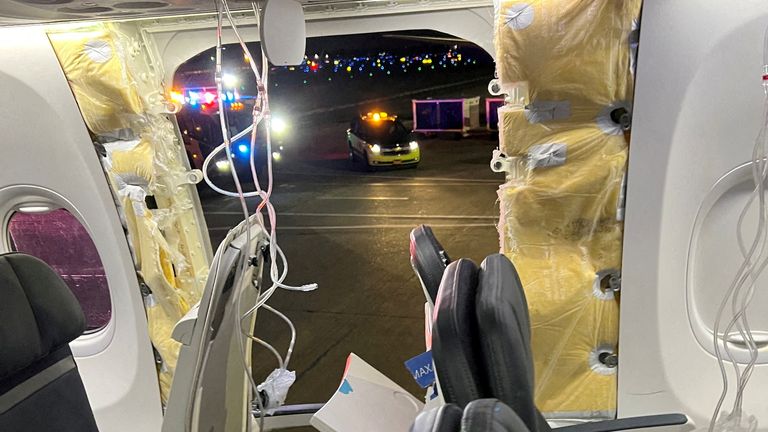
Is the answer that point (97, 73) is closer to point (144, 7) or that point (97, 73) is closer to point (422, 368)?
point (144, 7)

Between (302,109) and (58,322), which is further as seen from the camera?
(302,109)

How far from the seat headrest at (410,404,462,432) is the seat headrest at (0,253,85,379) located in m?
1.16

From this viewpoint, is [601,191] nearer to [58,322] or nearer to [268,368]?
[58,322]

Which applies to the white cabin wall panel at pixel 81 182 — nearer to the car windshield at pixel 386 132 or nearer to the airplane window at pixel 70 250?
the airplane window at pixel 70 250

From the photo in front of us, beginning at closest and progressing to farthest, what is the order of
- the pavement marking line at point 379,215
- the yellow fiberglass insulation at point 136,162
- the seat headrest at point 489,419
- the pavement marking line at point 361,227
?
1. the seat headrest at point 489,419
2. the yellow fiberglass insulation at point 136,162
3. the pavement marking line at point 361,227
4. the pavement marking line at point 379,215

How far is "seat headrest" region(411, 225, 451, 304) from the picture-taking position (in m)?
1.56

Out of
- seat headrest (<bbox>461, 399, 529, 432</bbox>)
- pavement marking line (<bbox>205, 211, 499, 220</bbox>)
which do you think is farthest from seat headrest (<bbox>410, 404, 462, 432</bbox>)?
pavement marking line (<bbox>205, 211, 499, 220</bbox>)

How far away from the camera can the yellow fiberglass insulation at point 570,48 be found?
1.85m

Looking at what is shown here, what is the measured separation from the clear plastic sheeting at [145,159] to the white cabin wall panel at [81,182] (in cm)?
6

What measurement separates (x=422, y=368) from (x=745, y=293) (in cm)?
136

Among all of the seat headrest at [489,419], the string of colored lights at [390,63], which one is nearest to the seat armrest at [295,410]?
Answer: the seat headrest at [489,419]

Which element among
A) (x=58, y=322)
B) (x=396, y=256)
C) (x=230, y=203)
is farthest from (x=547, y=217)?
(x=230, y=203)

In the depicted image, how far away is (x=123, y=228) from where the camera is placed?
2398 mm

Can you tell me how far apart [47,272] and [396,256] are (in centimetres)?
395
